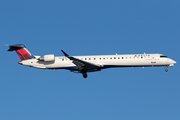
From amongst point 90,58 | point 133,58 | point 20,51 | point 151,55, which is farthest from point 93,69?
point 20,51

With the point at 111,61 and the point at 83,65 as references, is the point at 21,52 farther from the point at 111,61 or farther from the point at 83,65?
the point at 111,61

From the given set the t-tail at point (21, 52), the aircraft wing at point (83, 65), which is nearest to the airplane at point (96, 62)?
the aircraft wing at point (83, 65)

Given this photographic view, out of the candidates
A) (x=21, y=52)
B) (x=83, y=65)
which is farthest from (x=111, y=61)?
(x=21, y=52)

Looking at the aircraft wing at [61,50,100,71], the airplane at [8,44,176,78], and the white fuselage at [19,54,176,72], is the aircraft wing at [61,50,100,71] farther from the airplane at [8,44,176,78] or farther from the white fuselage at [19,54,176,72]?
the white fuselage at [19,54,176,72]

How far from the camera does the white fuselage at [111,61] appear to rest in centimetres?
3424

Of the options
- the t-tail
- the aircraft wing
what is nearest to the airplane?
the aircraft wing

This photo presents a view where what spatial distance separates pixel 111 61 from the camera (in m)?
34.2

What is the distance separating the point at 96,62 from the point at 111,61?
73.8 inches

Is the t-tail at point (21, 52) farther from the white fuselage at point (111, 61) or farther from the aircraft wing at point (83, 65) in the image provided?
the aircraft wing at point (83, 65)

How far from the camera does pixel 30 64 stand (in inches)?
1389

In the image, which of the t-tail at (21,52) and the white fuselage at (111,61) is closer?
the white fuselage at (111,61)

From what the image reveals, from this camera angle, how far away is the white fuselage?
34241 mm

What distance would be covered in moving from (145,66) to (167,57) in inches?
124

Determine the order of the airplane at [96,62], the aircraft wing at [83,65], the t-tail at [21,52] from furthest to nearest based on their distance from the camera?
the t-tail at [21,52] → the airplane at [96,62] → the aircraft wing at [83,65]
